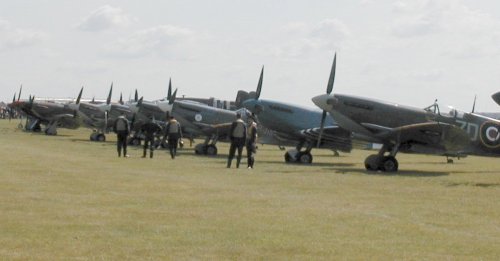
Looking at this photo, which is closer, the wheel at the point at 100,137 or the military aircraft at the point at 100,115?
the wheel at the point at 100,137

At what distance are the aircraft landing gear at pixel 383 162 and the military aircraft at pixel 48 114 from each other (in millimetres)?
37834

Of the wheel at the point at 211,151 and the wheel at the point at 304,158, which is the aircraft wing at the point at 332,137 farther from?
the wheel at the point at 211,151

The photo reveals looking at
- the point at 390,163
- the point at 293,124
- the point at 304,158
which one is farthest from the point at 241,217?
the point at 293,124

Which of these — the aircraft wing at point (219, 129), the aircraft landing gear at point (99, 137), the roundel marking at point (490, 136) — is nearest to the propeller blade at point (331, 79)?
the roundel marking at point (490, 136)

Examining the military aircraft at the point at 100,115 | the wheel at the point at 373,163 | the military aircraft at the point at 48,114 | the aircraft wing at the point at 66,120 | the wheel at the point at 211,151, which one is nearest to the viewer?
the wheel at the point at 373,163

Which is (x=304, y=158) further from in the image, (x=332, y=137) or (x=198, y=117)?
(x=198, y=117)

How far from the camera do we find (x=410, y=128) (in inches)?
977

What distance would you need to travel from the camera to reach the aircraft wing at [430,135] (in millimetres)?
24688

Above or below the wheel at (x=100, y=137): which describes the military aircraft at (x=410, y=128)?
above

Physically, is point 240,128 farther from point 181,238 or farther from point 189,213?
point 181,238

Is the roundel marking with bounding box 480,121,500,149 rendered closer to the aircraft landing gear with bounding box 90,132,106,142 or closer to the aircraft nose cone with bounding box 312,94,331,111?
the aircraft nose cone with bounding box 312,94,331,111

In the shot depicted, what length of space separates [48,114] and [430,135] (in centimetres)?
4361

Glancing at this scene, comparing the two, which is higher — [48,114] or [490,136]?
[48,114]

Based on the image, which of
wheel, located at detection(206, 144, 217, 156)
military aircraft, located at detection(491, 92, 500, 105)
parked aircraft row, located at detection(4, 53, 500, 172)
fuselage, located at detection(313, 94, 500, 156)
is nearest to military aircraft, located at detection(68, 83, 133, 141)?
parked aircraft row, located at detection(4, 53, 500, 172)
